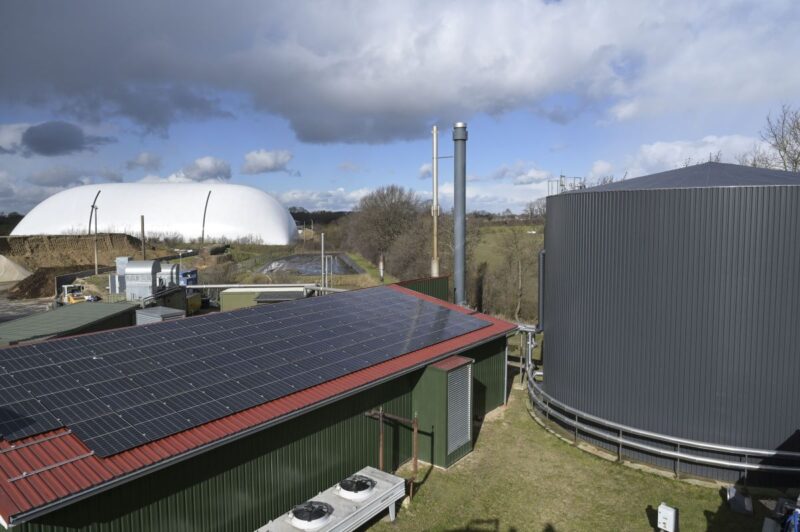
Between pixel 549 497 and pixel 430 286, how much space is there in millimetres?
11131

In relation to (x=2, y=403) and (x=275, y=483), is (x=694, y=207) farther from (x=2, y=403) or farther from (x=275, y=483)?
(x=2, y=403)

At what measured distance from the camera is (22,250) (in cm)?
7200

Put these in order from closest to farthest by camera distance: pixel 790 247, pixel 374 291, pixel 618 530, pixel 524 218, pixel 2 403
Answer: pixel 2 403 < pixel 618 530 < pixel 790 247 < pixel 374 291 < pixel 524 218

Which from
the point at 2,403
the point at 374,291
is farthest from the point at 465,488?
the point at 2,403

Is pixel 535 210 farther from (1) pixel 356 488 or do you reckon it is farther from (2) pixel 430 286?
(1) pixel 356 488

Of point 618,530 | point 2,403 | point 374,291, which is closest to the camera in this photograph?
point 2,403

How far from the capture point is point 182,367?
36.9 feet

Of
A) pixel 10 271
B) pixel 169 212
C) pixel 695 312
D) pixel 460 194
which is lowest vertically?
pixel 10 271

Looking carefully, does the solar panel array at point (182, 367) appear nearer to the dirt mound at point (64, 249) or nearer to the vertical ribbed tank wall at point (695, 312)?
the vertical ribbed tank wall at point (695, 312)

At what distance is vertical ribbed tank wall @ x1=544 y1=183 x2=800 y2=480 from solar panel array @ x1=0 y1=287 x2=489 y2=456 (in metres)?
4.55

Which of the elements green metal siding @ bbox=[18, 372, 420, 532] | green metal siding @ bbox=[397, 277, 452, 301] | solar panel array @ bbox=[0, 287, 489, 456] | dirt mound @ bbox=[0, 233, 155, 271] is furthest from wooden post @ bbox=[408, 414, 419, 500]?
dirt mound @ bbox=[0, 233, 155, 271]

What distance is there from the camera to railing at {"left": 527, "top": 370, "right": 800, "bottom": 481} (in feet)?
42.1

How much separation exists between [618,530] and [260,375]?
26.5ft

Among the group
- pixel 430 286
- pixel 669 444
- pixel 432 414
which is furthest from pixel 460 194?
pixel 669 444
